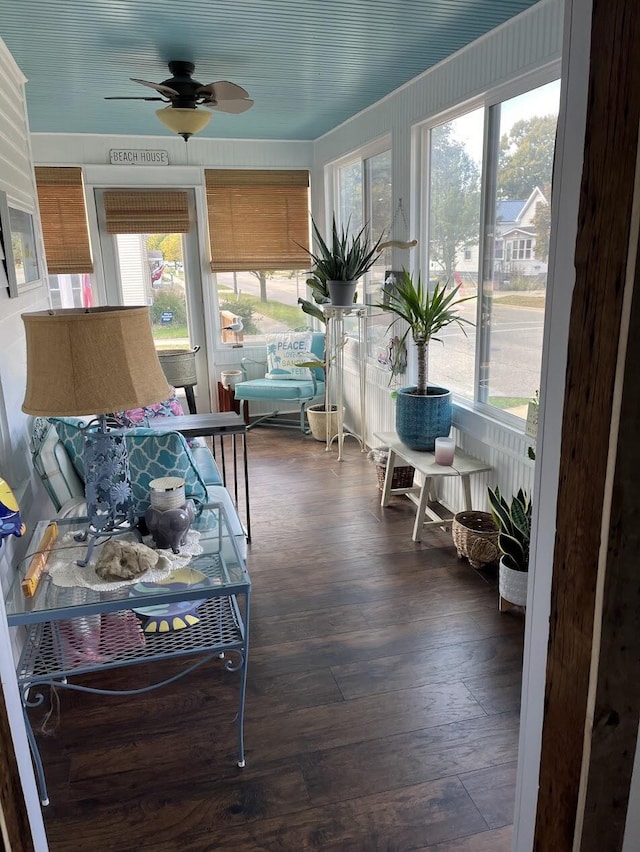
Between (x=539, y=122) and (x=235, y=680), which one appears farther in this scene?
(x=539, y=122)

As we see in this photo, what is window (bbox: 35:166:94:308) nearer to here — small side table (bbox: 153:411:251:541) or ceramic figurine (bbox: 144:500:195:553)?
small side table (bbox: 153:411:251:541)

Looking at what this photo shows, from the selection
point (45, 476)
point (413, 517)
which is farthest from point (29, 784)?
point (413, 517)

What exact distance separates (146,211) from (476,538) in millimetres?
4097

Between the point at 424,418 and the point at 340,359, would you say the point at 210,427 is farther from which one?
the point at 340,359

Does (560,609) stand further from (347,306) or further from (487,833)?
(347,306)

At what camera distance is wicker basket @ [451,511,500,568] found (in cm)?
303

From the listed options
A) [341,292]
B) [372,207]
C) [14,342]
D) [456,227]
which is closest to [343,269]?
[341,292]

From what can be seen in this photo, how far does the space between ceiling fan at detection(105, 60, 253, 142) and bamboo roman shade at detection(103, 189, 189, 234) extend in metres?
2.24

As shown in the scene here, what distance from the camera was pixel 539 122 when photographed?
2771mm

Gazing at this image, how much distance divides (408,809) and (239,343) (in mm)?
4708

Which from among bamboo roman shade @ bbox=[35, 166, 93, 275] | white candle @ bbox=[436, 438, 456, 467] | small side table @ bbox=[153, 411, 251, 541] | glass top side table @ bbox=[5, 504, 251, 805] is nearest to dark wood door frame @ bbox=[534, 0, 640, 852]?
glass top side table @ bbox=[5, 504, 251, 805]

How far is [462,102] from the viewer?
3273mm

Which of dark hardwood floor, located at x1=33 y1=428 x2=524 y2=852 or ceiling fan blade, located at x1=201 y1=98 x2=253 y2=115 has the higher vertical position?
ceiling fan blade, located at x1=201 y1=98 x2=253 y2=115

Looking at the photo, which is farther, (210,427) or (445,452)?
(210,427)
